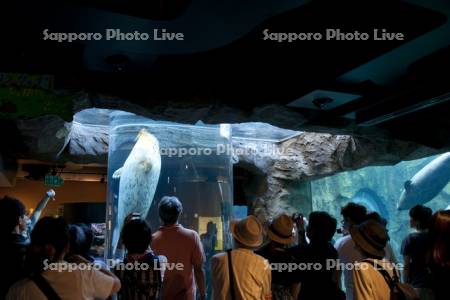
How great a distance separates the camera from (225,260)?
2.53 meters

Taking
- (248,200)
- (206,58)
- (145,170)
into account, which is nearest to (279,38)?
(206,58)

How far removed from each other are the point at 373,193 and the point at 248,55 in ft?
64.0

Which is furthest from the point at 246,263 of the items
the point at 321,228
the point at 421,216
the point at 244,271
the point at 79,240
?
the point at 421,216

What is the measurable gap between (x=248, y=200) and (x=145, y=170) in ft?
9.92

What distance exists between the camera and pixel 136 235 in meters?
2.44

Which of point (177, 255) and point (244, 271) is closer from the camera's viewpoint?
point (244, 271)

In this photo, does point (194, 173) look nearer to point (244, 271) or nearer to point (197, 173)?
point (197, 173)

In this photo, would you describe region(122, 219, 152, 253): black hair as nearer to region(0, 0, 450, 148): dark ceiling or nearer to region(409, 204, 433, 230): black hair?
region(0, 0, 450, 148): dark ceiling

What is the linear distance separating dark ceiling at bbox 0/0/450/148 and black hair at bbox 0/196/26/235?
1.41 metres

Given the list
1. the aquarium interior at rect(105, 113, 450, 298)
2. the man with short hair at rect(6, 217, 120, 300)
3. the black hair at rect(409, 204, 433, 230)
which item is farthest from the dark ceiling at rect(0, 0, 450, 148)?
the aquarium interior at rect(105, 113, 450, 298)

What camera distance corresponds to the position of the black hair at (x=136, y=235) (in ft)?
7.98

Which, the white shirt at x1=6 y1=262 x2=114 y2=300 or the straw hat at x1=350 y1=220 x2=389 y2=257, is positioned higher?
the straw hat at x1=350 y1=220 x2=389 y2=257

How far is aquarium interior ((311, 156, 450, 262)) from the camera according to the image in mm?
21859

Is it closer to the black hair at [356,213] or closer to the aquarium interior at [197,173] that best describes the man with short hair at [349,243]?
the black hair at [356,213]
